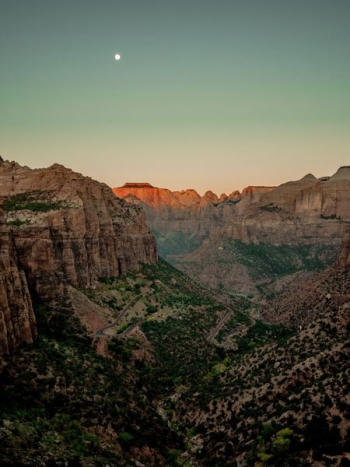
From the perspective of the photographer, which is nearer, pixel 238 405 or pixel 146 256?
pixel 238 405

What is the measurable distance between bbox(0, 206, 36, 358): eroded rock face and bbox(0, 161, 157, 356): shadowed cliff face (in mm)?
449

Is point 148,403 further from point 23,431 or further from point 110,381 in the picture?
point 23,431

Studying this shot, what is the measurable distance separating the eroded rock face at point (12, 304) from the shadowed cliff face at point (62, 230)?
45cm

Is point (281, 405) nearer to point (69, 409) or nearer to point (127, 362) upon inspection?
point (69, 409)

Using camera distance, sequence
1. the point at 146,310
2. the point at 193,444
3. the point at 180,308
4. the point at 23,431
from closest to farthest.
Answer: the point at 23,431 → the point at 193,444 → the point at 146,310 → the point at 180,308

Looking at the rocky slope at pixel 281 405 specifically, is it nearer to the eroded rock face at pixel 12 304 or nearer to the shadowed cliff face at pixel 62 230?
the eroded rock face at pixel 12 304

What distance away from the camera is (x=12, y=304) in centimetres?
5372

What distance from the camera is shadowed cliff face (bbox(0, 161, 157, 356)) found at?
67250mm

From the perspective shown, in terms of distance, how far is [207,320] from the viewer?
313 ft

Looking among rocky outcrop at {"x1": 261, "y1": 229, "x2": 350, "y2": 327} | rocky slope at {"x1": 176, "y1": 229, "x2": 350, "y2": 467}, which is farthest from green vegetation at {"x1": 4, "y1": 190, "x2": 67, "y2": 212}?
rocky outcrop at {"x1": 261, "y1": 229, "x2": 350, "y2": 327}

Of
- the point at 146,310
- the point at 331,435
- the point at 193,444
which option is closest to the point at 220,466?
the point at 193,444

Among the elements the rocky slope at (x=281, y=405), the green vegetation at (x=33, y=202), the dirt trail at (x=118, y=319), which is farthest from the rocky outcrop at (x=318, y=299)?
the green vegetation at (x=33, y=202)

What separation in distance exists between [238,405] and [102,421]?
15.7 m

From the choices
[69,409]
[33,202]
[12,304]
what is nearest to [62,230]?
[33,202]
